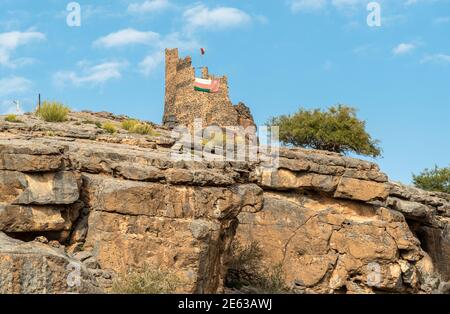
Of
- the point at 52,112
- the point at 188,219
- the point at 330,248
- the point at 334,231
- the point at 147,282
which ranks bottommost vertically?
the point at 330,248

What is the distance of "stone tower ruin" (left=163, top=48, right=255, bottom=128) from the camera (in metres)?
43.8

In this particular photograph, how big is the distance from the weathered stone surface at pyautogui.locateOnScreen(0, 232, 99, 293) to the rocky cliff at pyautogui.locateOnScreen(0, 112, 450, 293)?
1 cm

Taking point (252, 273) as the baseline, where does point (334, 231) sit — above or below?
above

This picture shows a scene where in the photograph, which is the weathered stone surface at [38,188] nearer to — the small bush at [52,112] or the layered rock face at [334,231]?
A: the layered rock face at [334,231]

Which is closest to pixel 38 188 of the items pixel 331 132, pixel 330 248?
pixel 330 248

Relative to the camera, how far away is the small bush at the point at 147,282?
9.30 metres

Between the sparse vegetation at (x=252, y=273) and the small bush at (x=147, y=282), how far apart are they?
12.4 feet

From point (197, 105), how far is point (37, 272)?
120ft

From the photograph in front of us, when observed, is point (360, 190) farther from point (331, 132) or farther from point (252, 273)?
point (331, 132)

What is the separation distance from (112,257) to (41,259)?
2353 mm

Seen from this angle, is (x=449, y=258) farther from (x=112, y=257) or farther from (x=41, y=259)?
(x=41, y=259)

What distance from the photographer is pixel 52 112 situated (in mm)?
25203

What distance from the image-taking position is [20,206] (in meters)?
10.0
